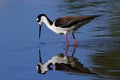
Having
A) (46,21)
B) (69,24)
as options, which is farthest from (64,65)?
(46,21)

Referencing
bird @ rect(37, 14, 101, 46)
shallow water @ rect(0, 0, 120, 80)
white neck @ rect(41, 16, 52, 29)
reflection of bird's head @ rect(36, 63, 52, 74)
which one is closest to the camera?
shallow water @ rect(0, 0, 120, 80)

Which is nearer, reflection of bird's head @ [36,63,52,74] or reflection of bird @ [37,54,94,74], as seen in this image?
reflection of bird @ [37,54,94,74]

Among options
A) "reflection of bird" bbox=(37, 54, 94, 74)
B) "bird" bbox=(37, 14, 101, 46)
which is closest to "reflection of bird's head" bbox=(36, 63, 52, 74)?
"reflection of bird" bbox=(37, 54, 94, 74)

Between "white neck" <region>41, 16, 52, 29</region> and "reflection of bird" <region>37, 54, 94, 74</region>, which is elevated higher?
"white neck" <region>41, 16, 52, 29</region>

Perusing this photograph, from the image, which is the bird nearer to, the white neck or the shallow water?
the white neck

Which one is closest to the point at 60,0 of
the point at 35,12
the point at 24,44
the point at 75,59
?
the point at 35,12

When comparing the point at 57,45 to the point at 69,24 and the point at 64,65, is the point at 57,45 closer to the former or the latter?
the point at 69,24

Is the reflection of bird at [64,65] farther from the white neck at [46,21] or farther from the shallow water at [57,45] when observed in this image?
the white neck at [46,21]

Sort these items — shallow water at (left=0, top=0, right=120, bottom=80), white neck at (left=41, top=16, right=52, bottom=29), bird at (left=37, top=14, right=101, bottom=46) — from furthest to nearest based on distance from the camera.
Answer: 1. white neck at (left=41, top=16, right=52, bottom=29)
2. bird at (left=37, top=14, right=101, bottom=46)
3. shallow water at (left=0, top=0, right=120, bottom=80)

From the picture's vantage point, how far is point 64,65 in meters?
10.9

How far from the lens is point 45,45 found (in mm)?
13000

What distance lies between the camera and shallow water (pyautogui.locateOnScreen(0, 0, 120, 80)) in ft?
34.3

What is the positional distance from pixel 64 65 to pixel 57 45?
79.9 inches

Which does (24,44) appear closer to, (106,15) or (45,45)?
(45,45)
